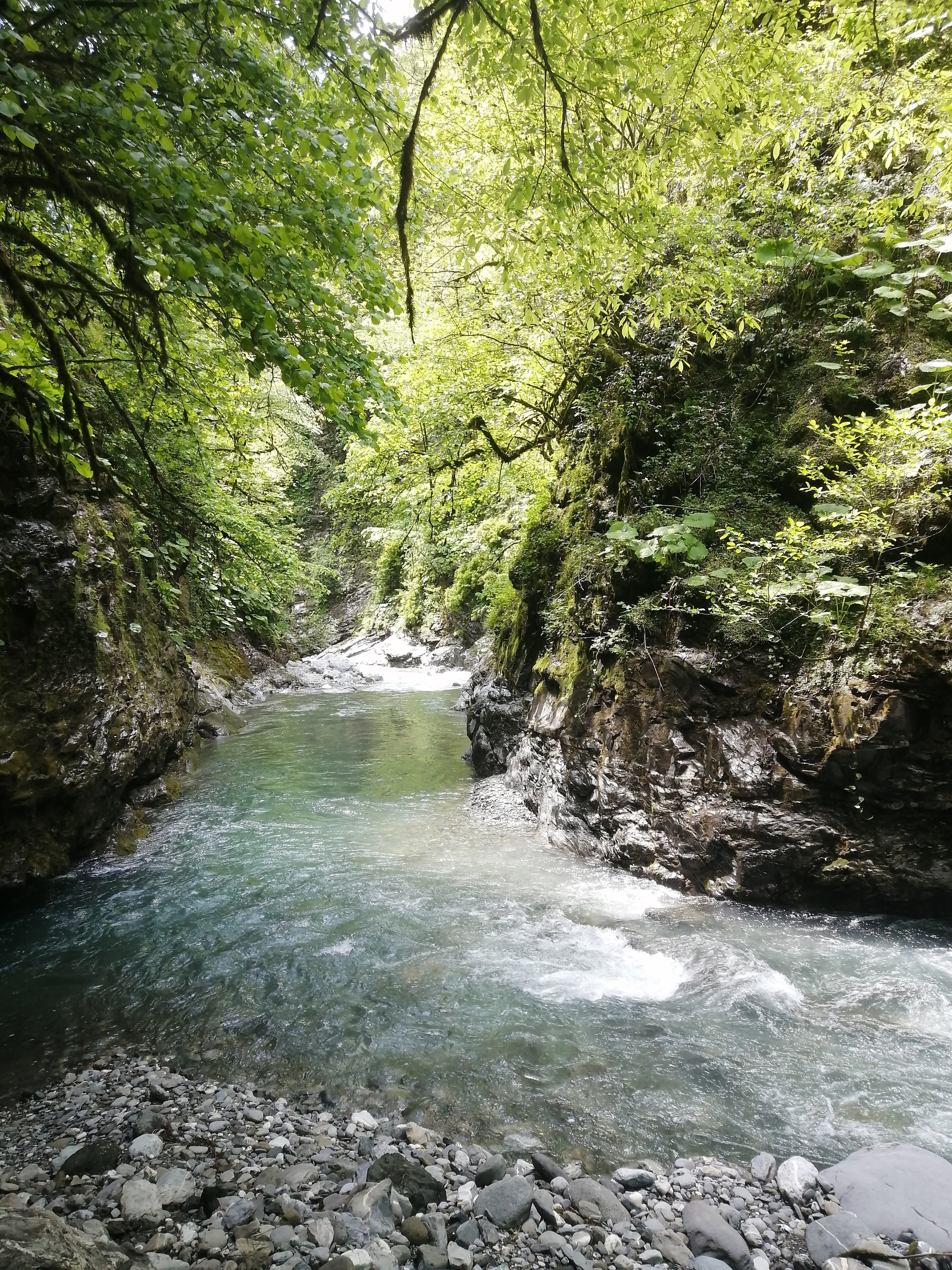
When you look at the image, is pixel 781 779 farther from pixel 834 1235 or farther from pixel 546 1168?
pixel 546 1168

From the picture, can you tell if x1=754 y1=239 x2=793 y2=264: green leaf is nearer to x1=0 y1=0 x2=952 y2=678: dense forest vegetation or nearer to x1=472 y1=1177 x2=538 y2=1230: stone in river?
x1=0 y1=0 x2=952 y2=678: dense forest vegetation

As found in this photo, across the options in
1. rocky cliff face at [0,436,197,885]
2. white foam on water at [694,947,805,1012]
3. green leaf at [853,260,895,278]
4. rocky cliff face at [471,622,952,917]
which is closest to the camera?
white foam on water at [694,947,805,1012]

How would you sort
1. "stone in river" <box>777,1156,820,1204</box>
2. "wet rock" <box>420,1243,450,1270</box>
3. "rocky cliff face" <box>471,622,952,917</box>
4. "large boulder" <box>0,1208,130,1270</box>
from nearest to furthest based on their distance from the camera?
1. "large boulder" <box>0,1208,130,1270</box>
2. "wet rock" <box>420,1243,450,1270</box>
3. "stone in river" <box>777,1156,820,1204</box>
4. "rocky cliff face" <box>471,622,952,917</box>

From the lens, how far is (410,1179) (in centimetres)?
290

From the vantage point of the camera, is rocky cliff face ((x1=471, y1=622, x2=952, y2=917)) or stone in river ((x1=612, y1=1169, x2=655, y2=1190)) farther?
rocky cliff face ((x1=471, y1=622, x2=952, y2=917))

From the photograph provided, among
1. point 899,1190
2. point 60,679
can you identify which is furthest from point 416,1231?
point 60,679

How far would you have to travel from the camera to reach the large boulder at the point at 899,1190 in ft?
8.57

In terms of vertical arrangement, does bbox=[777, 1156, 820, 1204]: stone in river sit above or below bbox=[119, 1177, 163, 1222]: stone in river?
below

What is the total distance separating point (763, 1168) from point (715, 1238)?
0.59 metres

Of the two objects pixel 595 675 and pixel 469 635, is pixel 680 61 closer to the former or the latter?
pixel 595 675

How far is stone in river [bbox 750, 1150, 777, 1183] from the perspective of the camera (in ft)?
9.93

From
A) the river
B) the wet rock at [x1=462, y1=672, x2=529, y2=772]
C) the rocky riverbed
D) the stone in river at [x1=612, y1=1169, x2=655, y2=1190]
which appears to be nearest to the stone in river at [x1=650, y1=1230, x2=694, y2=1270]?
the rocky riverbed

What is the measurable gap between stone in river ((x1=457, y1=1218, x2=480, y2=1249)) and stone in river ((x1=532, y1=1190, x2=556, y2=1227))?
0.97ft

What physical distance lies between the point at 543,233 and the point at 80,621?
19.1 ft
